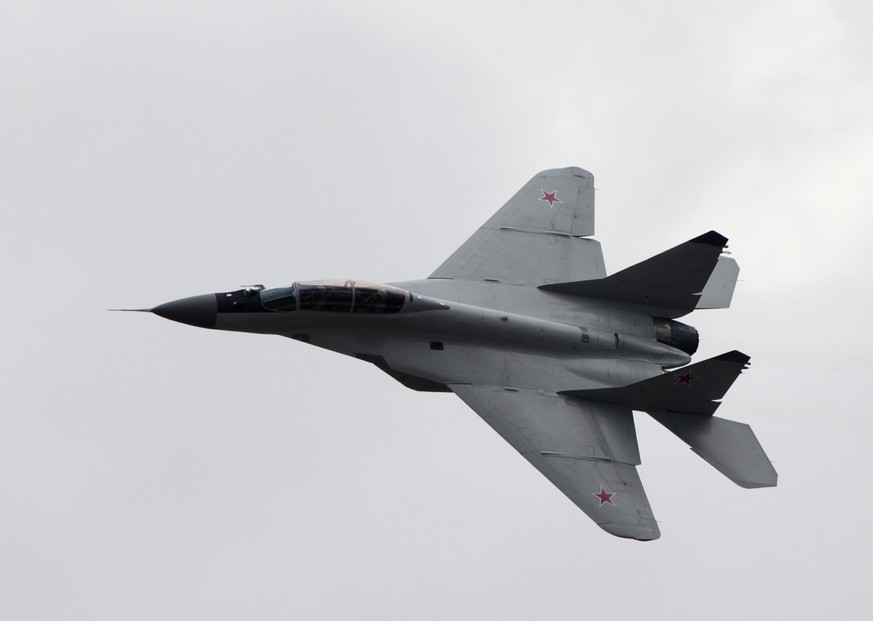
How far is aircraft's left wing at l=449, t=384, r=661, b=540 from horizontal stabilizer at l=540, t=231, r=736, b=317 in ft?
8.06

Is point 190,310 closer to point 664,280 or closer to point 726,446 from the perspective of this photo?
point 664,280

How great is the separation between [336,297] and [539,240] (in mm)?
5352

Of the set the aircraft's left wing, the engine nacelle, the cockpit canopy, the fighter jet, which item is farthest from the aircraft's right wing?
the aircraft's left wing

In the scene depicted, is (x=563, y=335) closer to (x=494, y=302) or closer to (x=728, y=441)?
(x=494, y=302)

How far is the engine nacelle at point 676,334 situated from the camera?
2981 centimetres

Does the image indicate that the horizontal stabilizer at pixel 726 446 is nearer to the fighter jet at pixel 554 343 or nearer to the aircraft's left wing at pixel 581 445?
the fighter jet at pixel 554 343

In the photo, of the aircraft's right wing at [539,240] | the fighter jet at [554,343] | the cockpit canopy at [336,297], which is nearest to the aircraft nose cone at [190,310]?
the fighter jet at [554,343]

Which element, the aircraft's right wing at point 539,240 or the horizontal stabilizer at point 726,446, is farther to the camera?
the aircraft's right wing at point 539,240

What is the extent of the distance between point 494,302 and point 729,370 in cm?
461

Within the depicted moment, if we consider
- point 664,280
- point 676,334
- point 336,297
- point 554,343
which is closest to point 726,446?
point 676,334

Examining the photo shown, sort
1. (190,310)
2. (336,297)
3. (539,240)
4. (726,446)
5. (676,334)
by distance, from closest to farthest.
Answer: (190,310) < (336,297) < (726,446) < (676,334) < (539,240)

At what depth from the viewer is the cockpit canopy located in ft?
90.1

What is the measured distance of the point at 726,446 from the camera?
94.7ft

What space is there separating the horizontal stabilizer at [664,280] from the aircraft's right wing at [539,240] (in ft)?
2.59
